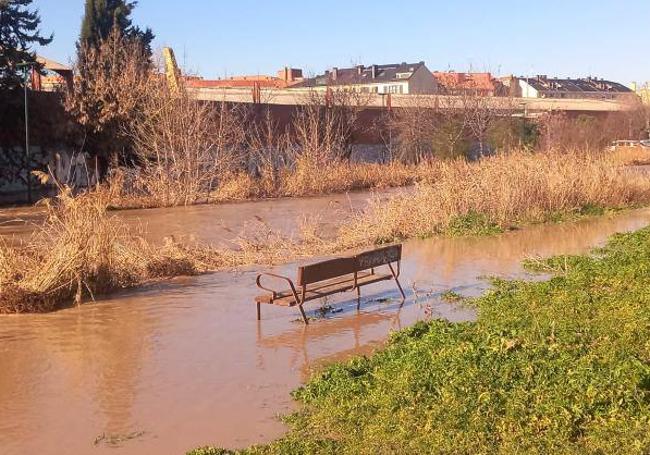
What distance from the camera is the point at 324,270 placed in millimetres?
9797

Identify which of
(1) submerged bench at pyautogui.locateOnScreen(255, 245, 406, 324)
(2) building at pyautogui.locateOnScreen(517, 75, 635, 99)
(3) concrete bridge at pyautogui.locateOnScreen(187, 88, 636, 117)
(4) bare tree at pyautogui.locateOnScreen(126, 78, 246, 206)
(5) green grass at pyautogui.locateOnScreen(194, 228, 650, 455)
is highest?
(2) building at pyautogui.locateOnScreen(517, 75, 635, 99)

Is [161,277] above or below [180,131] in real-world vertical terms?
below

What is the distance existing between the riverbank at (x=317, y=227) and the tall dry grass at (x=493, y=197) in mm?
28

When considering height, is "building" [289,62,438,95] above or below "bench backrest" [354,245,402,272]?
above

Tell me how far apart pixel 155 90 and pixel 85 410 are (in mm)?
22239

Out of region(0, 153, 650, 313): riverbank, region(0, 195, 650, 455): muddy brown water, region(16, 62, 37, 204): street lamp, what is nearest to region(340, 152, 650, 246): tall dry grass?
region(0, 153, 650, 313): riverbank

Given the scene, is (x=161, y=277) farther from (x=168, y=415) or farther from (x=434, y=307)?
(x=168, y=415)

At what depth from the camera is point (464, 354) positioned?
689 centimetres

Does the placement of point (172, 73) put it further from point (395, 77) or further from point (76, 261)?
point (395, 77)

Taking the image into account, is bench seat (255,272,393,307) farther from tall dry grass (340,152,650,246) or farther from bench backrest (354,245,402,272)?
tall dry grass (340,152,650,246)

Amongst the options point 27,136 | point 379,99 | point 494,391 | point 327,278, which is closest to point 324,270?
point 327,278

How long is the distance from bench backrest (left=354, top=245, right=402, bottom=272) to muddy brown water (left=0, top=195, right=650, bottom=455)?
614mm

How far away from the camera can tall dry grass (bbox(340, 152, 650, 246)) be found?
59.0ft

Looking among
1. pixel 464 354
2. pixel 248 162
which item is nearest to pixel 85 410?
pixel 464 354
